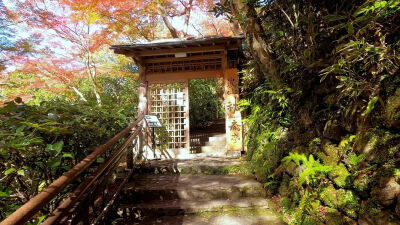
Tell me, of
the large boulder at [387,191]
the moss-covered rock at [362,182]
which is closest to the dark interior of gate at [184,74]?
the moss-covered rock at [362,182]

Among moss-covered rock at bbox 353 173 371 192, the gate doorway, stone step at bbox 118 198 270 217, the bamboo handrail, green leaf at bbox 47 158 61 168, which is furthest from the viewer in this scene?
the gate doorway

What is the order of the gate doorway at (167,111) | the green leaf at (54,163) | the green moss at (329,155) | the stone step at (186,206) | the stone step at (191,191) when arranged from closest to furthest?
the green leaf at (54,163) → the green moss at (329,155) → the stone step at (186,206) → the stone step at (191,191) → the gate doorway at (167,111)

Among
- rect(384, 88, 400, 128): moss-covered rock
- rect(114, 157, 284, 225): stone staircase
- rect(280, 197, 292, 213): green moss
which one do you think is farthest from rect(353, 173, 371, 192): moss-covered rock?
rect(114, 157, 284, 225): stone staircase

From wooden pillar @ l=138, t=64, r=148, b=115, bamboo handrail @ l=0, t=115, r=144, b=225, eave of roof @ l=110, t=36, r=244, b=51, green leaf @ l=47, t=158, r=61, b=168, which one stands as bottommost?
bamboo handrail @ l=0, t=115, r=144, b=225

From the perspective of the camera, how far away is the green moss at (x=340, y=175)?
85.1 inches

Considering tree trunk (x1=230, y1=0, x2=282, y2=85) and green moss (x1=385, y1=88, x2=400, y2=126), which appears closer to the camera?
green moss (x1=385, y1=88, x2=400, y2=126)

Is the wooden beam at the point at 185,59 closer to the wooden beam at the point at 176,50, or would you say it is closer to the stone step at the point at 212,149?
the wooden beam at the point at 176,50

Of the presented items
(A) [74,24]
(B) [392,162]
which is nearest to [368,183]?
(B) [392,162]

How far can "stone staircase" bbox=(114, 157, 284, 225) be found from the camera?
2990mm

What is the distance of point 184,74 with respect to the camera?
636 centimetres

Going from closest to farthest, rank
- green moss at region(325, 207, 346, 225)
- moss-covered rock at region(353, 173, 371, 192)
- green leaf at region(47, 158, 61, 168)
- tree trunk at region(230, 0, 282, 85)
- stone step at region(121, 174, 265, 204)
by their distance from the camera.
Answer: green leaf at region(47, 158, 61, 168) → moss-covered rock at region(353, 173, 371, 192) → green moss at region(325, 207, 346, 225) → tree trunk at region(230, 0, 282, 85) → stone step at region(121, 174, 265, 204)

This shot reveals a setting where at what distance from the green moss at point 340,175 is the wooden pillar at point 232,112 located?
11.2ft

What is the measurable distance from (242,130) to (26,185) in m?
4.70

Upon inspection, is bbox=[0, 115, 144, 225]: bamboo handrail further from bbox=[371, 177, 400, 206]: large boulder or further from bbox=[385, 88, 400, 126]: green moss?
bbox=[385, 88, 400, 126]: green moss
